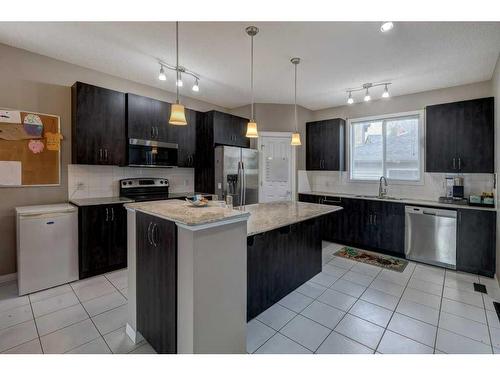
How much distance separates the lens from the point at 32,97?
302cm

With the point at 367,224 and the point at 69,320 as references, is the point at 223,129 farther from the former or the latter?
the point at 69,320

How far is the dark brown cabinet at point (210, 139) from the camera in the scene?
441 cm

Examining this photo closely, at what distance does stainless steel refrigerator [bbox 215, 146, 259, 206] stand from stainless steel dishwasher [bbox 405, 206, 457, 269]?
2.61 meters

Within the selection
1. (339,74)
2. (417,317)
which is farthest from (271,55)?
(417,317)

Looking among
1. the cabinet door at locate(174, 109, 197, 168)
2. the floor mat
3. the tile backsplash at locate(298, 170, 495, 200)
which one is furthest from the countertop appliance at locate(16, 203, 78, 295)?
the tile backsplash at locate(298, 170, 495, 200)

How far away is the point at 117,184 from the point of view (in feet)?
12.5

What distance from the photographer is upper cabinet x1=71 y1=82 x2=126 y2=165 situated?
316cm

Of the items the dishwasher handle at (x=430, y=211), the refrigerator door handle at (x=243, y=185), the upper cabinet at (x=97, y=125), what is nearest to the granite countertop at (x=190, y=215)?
the upper cabinet at (x=97, y=125)

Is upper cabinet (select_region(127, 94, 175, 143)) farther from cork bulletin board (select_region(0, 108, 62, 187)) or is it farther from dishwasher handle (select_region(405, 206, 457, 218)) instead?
dishwasher handle (select_region(405, 206, 457, 218))

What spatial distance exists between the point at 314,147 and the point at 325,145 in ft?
0.79

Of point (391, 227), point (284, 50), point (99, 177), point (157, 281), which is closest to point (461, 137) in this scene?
point (391, 227)

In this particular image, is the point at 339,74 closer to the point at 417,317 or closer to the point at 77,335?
the point at 417,317

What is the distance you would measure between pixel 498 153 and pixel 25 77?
5779 millimetres

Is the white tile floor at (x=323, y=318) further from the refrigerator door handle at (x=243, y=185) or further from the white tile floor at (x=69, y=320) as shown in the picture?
the refrigerator door handle at (x=243, y=185)
